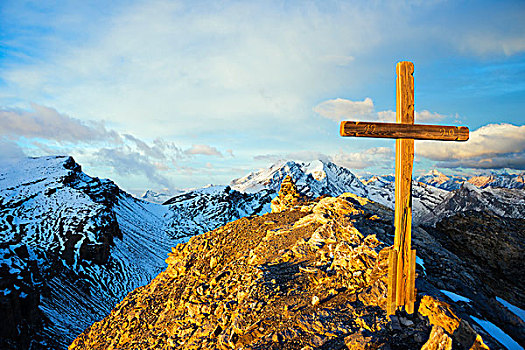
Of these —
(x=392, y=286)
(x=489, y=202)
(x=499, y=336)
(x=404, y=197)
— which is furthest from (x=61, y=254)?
(x=489, y=202)

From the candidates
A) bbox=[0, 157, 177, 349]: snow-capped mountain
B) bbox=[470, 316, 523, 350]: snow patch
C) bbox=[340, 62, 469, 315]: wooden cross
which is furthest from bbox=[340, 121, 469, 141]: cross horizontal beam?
bbox=[0, 157, 177, 349]: snow-capped mountain

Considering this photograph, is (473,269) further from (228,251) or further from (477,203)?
(477,203)

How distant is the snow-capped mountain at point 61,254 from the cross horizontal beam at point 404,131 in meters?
90.6

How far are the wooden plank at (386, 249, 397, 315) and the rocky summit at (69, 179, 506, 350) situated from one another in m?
0.25

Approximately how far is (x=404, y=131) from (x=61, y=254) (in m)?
176

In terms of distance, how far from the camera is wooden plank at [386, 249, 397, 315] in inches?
314

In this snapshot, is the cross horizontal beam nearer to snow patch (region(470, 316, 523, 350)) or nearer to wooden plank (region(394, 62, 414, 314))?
wooden plank (region(394, 62, 414, 314))

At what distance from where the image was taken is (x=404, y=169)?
820 centimetres

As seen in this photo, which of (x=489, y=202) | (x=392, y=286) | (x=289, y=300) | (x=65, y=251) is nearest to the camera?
(x=392, y=286)

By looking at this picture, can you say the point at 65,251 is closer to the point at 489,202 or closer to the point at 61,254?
the point at 61,254

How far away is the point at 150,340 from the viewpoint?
12227mm

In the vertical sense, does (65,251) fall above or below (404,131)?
below

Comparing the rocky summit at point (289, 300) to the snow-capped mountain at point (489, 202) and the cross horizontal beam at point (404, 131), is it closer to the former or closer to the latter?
the cross horizontal beam at point (404, 131)

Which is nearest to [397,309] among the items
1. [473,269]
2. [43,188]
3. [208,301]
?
[208,301]
